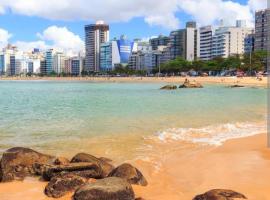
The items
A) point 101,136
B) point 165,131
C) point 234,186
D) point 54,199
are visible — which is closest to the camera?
point 54,199

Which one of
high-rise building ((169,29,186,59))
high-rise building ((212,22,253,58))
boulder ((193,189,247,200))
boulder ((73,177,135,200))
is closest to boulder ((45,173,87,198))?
boulder ((73,177,135,200))

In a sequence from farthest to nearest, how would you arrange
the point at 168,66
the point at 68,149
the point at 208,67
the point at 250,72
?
the point at 168,66
the point at 208,67
the point at 250,72
the point at 68,149

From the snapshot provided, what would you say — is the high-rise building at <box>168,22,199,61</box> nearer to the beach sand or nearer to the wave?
the wave

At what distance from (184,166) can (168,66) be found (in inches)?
5824

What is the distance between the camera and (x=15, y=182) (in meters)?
9.66

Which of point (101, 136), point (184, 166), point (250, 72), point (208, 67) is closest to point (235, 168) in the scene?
point (184, 166)

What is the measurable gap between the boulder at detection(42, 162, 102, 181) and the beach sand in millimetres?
327

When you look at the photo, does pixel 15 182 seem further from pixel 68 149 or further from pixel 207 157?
pixel 207 157

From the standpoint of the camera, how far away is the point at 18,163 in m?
10.3

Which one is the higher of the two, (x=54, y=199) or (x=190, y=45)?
(x=190, y=45)

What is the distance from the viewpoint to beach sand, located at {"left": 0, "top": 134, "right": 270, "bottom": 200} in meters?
8.70

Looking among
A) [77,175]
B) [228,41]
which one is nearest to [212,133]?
[77,175]

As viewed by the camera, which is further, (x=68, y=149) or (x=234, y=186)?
(x=68, y=149)

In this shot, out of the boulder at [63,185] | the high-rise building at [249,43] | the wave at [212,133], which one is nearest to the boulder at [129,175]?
the boulder at [63,185]
